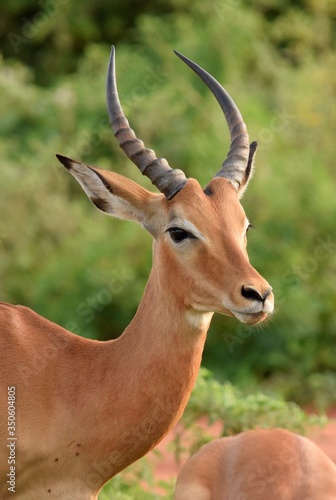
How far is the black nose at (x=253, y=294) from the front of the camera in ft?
15.7

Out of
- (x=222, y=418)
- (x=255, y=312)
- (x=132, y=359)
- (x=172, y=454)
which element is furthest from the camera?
(x=172, y=454)

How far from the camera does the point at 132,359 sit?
5.30 meters

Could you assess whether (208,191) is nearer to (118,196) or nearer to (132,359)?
(118,196)

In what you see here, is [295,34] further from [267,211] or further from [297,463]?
[297,463]

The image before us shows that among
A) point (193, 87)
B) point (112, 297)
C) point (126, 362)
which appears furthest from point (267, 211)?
point (126, 362)

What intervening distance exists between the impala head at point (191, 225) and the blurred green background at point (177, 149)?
14.3ft

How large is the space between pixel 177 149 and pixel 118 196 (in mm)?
8361

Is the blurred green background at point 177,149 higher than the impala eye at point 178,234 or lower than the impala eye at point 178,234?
higher

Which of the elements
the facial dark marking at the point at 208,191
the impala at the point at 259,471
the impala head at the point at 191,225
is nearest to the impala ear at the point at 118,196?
the impala head at the point at 191,225

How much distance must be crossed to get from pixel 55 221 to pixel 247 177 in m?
7.21

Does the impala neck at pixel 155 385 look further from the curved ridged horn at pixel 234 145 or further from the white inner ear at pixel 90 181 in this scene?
the curved ridged horn at pixel 234 145

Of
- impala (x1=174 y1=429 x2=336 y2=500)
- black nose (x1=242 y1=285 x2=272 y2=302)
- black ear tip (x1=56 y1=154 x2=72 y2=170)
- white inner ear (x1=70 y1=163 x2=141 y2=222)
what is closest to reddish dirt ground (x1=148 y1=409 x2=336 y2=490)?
impala (x1=174 y1=429 x2=336 y2=500)

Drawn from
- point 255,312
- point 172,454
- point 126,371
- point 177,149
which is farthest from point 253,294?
point 177,149

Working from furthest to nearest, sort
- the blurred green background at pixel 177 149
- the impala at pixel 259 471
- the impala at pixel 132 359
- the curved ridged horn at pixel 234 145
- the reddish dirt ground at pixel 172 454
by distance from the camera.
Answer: the blurred green background at pixel 177 149 < the reddish dirt ground at pixel 172 454 < the impala at pixel 259 471 < the curved ridged horn at pixel 234 145 < the impala at pixel 132 359
